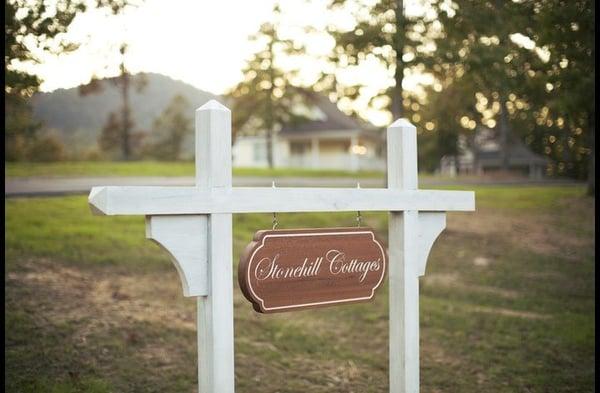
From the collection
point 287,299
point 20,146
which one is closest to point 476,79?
point 287,299

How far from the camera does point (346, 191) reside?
3781 mm

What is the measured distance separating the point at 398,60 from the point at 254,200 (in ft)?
26.3

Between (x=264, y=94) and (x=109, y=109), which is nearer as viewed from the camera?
(x=264, y=94)

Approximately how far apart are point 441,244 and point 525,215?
13.3 feet

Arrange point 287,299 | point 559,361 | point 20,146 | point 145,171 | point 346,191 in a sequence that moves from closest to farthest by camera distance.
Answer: point 287,299 → point 346,191 → point 559,361 → point 145,171 → point 20,146

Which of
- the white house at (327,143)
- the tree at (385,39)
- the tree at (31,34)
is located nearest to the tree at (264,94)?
the white house at (327,143)

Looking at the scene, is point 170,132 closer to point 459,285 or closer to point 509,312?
point 459,285

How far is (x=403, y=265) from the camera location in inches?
164

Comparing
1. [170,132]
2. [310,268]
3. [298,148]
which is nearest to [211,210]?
[310,268]

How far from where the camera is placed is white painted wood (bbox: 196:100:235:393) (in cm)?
328

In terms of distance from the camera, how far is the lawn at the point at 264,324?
18.5ft

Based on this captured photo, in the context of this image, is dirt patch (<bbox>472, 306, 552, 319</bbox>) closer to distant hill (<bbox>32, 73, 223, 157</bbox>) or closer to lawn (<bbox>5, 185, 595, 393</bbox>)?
lawn (<bbox>5, 185, 595, 393</bbox>)

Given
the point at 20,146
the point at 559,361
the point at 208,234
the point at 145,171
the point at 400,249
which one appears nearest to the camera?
the point at 208,234

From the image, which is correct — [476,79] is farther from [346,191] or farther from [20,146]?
[20,146]
